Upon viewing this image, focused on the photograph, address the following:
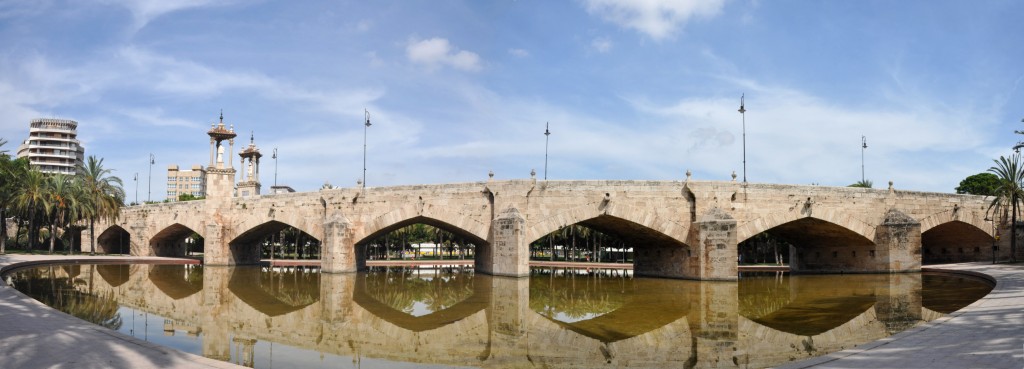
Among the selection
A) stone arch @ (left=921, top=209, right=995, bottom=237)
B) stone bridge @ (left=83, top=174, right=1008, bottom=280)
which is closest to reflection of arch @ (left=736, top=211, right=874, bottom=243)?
stone bridge @ (left=83, top=174, right=1008, bottom=280)

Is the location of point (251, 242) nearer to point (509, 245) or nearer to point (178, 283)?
point (178, 283)

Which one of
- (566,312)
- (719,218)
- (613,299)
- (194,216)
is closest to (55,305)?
(566,312)

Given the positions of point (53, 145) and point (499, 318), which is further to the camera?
point (53, 145)

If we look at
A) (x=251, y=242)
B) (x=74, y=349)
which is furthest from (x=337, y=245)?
(x=74, y=349)

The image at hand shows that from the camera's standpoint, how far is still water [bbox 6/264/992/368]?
11.5 m

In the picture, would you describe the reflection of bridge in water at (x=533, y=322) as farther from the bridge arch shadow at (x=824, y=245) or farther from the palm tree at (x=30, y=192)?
the palm tree at (x=30, y=192)

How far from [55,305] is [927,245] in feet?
154

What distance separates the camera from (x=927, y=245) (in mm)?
41656

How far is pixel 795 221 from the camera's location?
32.5m

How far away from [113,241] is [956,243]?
65170mm

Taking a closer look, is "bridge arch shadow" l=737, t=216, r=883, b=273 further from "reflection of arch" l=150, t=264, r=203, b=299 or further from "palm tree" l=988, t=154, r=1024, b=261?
"reflection of arch" l=150, t=264, r=203, b=299

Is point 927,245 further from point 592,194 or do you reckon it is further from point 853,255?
point 592,194

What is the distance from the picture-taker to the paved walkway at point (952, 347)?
8.67 metres

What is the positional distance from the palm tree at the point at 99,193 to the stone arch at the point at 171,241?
3.64 metres
